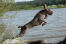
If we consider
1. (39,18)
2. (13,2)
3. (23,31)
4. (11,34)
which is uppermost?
(13,2)

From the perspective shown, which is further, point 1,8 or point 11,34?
point 11,34

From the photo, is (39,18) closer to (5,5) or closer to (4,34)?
(5,5)

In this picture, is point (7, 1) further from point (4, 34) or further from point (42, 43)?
point (42, 43)

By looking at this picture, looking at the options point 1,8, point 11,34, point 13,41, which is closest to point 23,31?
point 13,41

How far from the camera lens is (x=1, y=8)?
8.09m

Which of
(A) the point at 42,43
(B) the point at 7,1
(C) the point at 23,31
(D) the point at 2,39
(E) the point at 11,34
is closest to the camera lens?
(A) the point at 42,43

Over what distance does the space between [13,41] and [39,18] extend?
6.53 feet

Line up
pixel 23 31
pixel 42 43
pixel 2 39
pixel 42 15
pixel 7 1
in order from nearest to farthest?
pixel 42 43 < pixel 42 15 < pixel 7 1 < pixel 23 31 < pixel 2 39

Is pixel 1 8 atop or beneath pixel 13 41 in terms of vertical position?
atop

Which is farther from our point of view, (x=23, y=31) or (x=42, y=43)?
(x=23, y=31)

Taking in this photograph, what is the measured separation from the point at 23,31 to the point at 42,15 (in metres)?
1.48

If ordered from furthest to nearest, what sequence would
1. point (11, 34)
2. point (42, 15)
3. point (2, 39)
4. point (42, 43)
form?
1. point (11, 34)
2. point (2, 39)
3. point (42, 15)
4. point (42, 43)

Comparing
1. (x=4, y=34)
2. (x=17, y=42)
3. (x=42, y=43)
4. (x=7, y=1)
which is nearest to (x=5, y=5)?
(x=7, y=1)

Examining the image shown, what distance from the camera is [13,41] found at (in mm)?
8898
